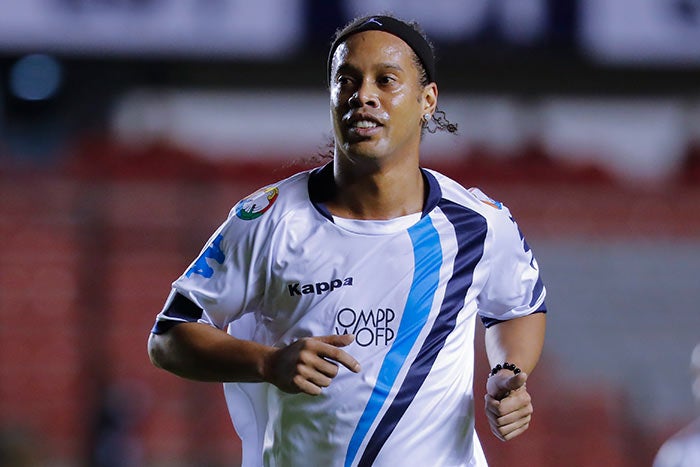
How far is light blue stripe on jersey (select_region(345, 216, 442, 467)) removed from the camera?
2318 mm

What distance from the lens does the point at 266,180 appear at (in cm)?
796

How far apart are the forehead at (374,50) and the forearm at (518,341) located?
68 cm

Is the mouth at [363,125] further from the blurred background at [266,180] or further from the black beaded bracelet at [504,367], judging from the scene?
the blurred background at [266,180]

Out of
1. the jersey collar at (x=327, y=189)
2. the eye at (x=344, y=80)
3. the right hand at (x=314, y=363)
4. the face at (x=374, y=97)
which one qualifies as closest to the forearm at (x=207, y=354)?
the right hand at (x=314, y=363)

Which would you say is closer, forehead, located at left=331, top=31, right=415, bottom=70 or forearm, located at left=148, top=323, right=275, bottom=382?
forearm, located at left=148, top=323, right=275, bottom=382

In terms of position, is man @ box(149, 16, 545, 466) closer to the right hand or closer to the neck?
the neck

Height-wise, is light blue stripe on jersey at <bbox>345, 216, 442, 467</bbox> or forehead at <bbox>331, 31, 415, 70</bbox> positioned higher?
forehead at <bbox>331, 31, 415, 70</bbox>

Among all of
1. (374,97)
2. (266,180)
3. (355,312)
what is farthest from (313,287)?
(266,180)

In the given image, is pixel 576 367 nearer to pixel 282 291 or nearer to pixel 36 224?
pixel 36 224

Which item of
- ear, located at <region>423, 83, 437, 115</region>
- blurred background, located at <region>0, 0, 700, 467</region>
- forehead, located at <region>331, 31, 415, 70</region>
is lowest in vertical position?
blurred background, located at <region>0, 0, 700, 467</region>

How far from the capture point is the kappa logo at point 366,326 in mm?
2338

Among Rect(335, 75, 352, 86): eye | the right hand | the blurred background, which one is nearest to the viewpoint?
the right hand

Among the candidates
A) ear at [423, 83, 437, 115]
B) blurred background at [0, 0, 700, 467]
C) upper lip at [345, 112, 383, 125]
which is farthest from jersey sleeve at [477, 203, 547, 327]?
blurred background at [0, 0, 700, 467]

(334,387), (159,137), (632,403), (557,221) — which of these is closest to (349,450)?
(334,387)
